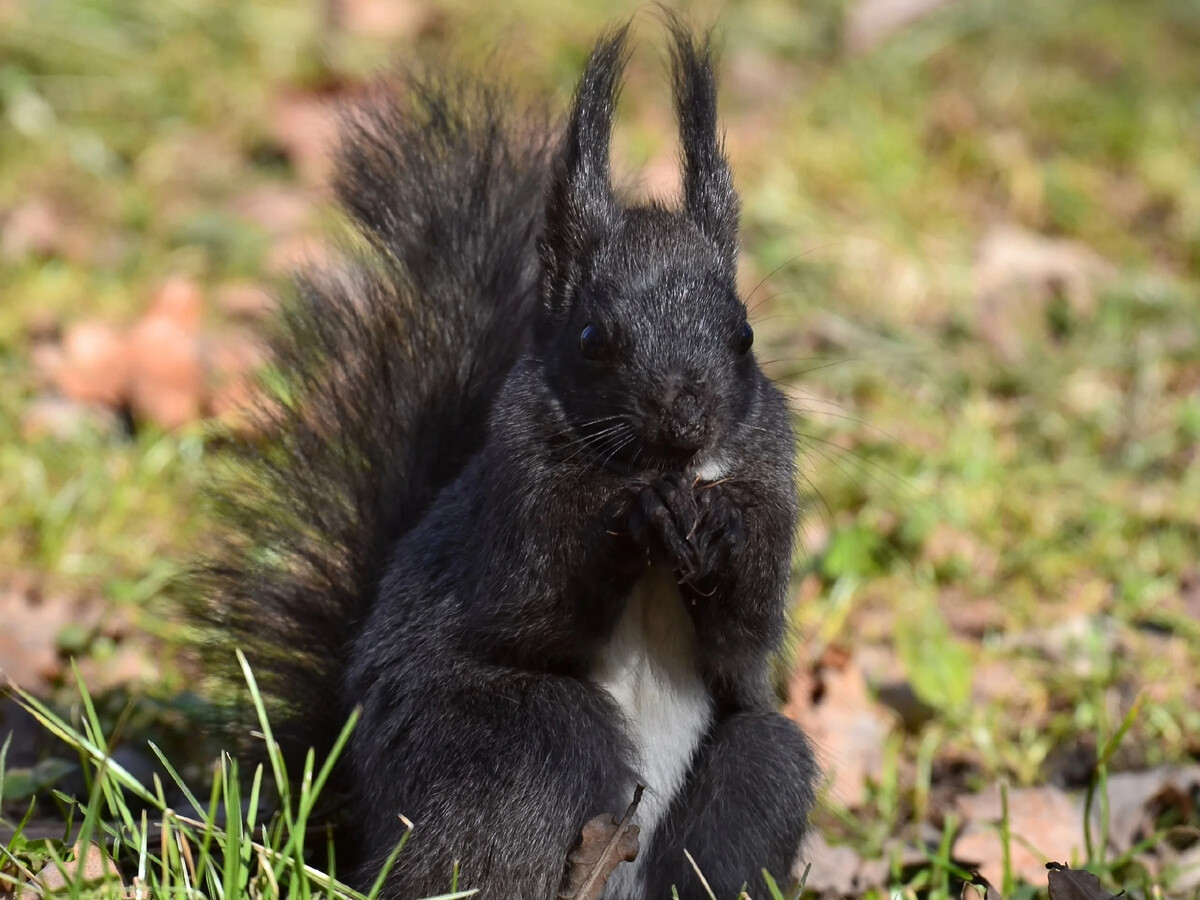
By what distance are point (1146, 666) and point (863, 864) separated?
0.98 metres

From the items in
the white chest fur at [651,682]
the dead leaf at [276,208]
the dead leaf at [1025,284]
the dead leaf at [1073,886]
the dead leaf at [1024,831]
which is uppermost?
the dead leaf at [276,208]

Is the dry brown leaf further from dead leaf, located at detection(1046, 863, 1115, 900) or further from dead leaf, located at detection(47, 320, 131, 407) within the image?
dead leaf, located at detection(47, 320, 131, 407)

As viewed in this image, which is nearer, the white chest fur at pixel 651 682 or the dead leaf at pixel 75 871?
the dead leaf at pixel 75 871

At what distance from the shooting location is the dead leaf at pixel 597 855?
74.7 inches

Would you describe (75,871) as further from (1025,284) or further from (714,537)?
(1025,284)

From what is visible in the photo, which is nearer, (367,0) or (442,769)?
(442,769)

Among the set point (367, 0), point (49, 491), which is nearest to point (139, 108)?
point (367, 0)

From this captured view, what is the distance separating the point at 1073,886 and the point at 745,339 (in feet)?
2.83

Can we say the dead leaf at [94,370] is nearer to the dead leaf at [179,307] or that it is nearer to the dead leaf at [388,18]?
the dead leaf at [179,307]

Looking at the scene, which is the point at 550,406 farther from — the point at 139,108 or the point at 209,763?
the point at 139,108

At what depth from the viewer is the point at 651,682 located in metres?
2.06

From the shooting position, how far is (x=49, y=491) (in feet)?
11.2

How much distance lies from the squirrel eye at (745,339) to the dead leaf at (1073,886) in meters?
0.81

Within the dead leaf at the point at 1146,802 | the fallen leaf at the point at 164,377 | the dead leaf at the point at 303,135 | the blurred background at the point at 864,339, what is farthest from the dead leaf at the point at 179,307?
the dead leaf at the point at 1146,802
